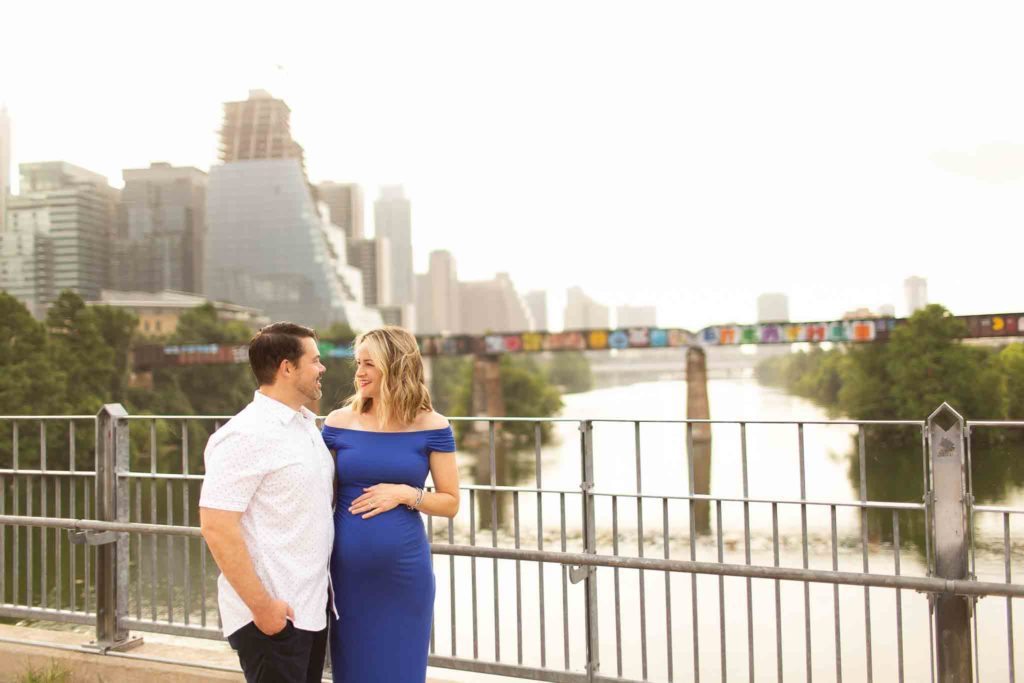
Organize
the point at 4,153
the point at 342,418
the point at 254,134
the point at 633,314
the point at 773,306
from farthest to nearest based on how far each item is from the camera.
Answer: the point at 633,314 < the point at 254,134 < the point at 773,306 < the point at 4,153 < the point at 342,418

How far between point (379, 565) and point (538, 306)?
580 ft

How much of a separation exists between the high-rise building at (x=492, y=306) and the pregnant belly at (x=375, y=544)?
157m

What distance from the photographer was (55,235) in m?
82.8

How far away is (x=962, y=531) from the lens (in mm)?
2867

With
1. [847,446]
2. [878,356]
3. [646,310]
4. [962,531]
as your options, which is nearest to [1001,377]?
[878,356]

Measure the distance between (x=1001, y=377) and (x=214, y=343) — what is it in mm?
40302

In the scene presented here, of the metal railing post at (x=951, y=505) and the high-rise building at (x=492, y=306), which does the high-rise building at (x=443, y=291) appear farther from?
the metal railing post at (x=951, y=505)

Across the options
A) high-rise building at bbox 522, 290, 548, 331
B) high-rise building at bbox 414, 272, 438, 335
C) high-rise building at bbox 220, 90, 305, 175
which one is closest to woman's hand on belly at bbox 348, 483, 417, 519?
high-rise building at bbox 220, 90, 305, 175

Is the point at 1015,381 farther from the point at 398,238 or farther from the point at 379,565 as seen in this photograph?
the point at 398,238

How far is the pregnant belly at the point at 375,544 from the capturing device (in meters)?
2.35

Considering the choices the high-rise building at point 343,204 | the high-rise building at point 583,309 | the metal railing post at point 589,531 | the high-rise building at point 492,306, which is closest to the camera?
the metal railing post at point 589,531

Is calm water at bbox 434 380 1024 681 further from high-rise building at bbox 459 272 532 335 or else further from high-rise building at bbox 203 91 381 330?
high-rise building at bbox 459 272 532 335

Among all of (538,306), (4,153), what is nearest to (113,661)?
(4,153)

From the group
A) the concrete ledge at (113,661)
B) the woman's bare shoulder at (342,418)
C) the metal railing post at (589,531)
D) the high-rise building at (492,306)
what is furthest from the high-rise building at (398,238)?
the woman's bare shoulder at (342,418)
